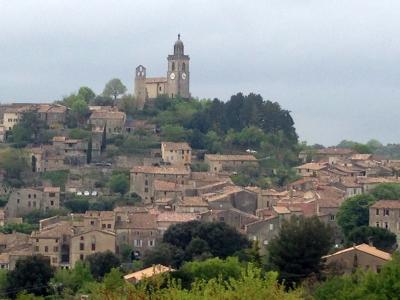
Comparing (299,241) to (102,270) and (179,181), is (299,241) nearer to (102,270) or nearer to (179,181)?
(102,270)

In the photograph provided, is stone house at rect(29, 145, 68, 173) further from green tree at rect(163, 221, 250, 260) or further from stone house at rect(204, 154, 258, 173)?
green tree at rect(163, 221, 250, 260)

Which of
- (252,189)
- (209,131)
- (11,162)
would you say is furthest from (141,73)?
(252,189)

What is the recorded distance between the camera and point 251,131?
9050 centimetres

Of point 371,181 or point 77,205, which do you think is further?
point 371,181

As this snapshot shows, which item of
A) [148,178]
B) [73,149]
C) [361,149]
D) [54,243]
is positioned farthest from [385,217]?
[361,149]

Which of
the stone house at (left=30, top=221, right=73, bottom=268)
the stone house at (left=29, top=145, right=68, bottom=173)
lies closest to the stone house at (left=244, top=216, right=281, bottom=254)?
the stone house at (left=30, top=221, right=73, bottom=268)

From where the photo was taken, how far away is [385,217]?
6519 cm

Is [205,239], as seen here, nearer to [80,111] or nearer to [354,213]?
[354,213]

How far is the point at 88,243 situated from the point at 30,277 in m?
10.2

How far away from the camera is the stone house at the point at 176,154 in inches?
3317

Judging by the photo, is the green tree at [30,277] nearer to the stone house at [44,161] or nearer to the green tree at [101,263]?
the green tree at [101,263]

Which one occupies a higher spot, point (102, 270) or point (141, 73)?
point (141, 73)

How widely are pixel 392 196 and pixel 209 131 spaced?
20.6 meters

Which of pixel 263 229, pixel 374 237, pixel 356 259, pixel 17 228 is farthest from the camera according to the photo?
pixel 17 228
